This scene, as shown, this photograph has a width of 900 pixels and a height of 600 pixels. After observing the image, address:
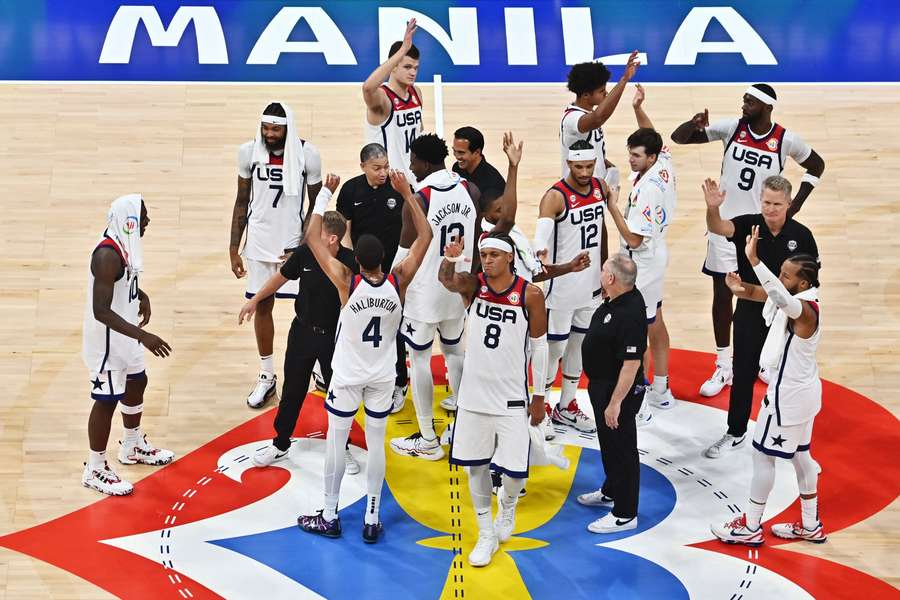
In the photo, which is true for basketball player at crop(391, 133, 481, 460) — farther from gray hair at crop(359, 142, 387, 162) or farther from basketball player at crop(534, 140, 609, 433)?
basketball player at crop(534, 140, 609, 433)

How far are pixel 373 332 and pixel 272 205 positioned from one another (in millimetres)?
1850

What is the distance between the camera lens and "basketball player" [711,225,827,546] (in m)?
6.63

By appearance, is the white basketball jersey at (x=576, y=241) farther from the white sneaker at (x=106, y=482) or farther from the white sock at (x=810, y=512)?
the white sneaker at (x=106, y=482)

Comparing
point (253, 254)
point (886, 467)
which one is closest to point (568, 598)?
point (886, 467)

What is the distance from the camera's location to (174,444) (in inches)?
315

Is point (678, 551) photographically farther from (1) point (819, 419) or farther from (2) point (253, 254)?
(2) point (253, 254)

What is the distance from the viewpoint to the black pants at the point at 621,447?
698 cm

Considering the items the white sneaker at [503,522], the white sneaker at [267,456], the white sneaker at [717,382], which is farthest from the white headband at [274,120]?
the white sneaker at [717,382]

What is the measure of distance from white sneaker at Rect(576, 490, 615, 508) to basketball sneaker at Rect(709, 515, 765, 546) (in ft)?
2.20

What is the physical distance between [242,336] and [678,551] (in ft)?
12.1

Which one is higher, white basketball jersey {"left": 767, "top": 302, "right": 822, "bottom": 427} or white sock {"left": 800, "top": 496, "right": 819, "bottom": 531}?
white basketball jersey {"left": 767, "top": 302, "right": 822, "bottom": 427}

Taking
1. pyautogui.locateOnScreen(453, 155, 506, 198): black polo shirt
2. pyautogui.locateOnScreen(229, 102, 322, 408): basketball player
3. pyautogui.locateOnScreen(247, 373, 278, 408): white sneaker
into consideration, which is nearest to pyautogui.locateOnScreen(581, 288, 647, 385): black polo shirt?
pyautogui.locateOnScreen(453, 155, 506, 198): black polo shirt

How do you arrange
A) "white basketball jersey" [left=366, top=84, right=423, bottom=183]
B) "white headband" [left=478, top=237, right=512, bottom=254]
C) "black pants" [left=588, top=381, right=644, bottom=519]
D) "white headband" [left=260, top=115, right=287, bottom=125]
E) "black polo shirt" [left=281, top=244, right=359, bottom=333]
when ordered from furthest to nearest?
"white basketball jersey" [left=366, top=84, right=423, bottom=183], "white headband" [left=260, top=115, right=287, bottom=125], "black polo shirt" [left=281, top=244, right=359, bottom=333], "black pants" [left=588, top=381, right=644, bottom=519], "white headband" [left=478, top=237, right=512, bottom=254]

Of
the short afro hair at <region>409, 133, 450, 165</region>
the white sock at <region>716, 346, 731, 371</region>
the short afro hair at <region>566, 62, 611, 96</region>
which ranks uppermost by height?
the short afro hair at <region>566, 62, 611, 96</region>
